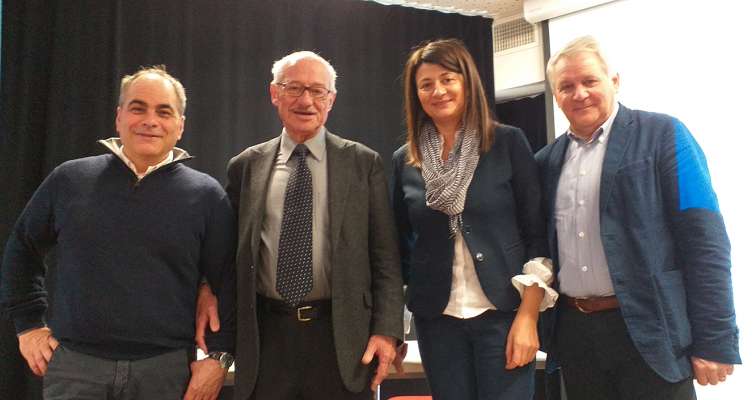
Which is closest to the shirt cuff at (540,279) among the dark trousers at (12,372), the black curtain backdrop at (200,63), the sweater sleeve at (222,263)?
the sweater sleeve at (222,263)

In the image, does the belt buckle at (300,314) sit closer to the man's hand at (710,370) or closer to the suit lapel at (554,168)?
the suit lapel at (554,168)

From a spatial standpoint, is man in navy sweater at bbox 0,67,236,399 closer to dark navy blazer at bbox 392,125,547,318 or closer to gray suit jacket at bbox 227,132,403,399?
gray suit jacket at bbox 227,132,403,399

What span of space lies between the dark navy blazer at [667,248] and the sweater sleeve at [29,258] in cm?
156

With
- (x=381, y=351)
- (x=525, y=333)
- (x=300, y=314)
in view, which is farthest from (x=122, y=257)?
(x=525, y=333)

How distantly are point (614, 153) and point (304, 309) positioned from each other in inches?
37.8

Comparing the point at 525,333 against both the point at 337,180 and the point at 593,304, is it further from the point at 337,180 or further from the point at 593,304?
the point at 337,180

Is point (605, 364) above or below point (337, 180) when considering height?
below

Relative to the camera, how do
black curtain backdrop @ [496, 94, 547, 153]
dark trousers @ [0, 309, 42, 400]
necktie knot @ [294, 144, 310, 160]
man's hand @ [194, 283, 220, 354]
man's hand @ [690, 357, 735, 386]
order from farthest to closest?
black curtain backdrop @ [496, 94, 547, 153]
dark trousers @ [0, 309, 42, 400]
necktie knot @ [294, 144, 310, 160]
man's hand @ [194, 283, 220, 354]
man's hand @ [690, 357, 735, 386]

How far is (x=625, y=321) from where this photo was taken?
5.18 feet

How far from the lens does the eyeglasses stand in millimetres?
1856

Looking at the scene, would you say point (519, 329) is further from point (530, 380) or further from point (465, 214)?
point (465, 214)

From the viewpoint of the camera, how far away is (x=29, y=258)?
178cm

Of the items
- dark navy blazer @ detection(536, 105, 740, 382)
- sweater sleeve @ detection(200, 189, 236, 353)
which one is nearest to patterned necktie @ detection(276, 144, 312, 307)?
sweater sleeve @ detection(200, 189, 236, 353)

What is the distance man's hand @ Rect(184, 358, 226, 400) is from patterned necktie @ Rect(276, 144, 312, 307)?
0.29 m
